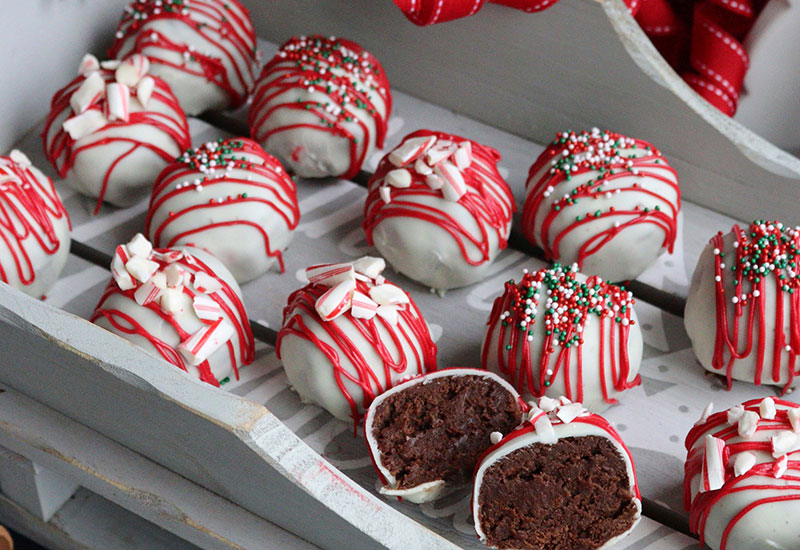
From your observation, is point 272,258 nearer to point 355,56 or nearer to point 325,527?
→ point 355,56

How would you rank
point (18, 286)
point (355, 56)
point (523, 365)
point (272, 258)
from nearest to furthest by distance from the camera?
point (523, 365), point (18, 286), point (272, 258), point (355, 56)

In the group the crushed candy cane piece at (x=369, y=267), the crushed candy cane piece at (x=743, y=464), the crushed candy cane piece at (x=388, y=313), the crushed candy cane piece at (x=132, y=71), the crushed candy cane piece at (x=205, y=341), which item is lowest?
the crushed candy cane piece at (x=205, y=341)

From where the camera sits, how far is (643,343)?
1521mm

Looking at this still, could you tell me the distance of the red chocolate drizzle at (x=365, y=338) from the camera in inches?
52.0

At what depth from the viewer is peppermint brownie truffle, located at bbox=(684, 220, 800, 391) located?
1341 millimetres

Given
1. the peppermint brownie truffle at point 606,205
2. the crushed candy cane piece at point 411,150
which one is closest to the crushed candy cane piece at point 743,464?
the peppermint brownie truffle at point 606,205

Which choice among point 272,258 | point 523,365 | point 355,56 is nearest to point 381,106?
point 355,56

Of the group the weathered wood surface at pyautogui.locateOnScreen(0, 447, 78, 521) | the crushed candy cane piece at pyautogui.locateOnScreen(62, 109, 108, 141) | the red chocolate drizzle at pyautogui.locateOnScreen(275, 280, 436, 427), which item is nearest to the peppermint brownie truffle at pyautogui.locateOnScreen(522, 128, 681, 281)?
the red chocolate drizzle at pyautogui.locateOnScreen(275, 280, 436, 427)

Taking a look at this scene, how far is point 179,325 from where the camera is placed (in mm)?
1332

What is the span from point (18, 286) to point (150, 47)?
1.72 ft

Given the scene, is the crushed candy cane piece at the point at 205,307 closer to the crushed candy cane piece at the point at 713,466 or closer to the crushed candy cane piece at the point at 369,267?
the crushed candy cane piece at the point at 369,267

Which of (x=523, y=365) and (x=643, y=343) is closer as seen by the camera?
(x=523, y=365)

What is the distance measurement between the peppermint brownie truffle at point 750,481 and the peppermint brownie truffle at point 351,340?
0.43 metres

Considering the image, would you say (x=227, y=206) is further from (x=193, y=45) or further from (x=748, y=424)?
(x=748, y=424)
